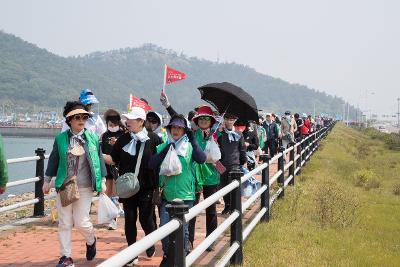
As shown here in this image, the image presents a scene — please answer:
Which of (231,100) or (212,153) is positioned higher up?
(231,100)

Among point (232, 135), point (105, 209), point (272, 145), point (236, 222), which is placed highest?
point (232, 135)

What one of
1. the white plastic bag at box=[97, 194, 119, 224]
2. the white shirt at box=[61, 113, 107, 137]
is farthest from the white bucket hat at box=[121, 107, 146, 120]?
the white shirt at box=[61, 113, 107, 137]

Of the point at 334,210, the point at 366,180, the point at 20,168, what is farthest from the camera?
the point at 20,168

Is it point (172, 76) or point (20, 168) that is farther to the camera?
point (20, 168)

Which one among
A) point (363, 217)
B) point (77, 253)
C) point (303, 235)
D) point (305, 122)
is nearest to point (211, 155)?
point (77, 253)

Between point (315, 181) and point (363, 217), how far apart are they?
171 inches

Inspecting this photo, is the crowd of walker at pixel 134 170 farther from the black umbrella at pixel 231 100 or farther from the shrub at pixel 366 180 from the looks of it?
the shrub at pixel 366 180

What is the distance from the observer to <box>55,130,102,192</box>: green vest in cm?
538

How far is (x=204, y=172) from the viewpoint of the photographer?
6418 mm

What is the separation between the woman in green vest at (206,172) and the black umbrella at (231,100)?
2.97 feet

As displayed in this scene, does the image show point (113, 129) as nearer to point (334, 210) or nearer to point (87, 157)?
point (87, 157)

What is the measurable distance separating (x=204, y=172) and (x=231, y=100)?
148 cm

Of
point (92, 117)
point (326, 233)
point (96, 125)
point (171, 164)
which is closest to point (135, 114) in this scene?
point (171, 164)

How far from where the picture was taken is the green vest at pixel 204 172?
6.30m
